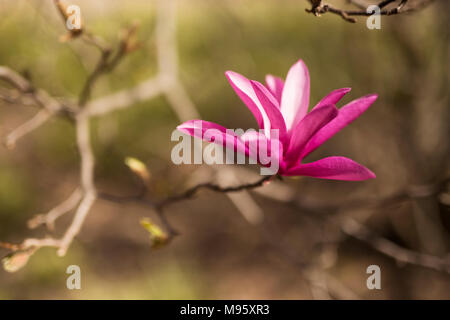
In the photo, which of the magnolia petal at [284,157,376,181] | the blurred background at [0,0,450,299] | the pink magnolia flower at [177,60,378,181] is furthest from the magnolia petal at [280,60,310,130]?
the blurred background at [0,0,450,299]

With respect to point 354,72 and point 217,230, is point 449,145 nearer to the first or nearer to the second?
point 354,72

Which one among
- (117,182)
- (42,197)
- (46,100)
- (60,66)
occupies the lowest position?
(46,100)

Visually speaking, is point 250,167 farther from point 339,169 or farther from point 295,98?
point 339,169

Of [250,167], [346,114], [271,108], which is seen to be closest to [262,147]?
[271,108]

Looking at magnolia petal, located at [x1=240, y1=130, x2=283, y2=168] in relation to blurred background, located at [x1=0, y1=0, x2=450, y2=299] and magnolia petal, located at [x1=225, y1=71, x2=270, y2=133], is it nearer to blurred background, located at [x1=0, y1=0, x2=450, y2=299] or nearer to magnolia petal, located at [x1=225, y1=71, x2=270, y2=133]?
magnolia petal, located at [x1=225, y1=71, x2=270, y2=133]

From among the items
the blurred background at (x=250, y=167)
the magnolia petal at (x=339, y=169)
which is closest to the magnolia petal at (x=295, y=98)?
the magnolia petal at (x=339, y=169)

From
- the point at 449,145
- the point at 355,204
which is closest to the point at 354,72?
the point at 449,145
